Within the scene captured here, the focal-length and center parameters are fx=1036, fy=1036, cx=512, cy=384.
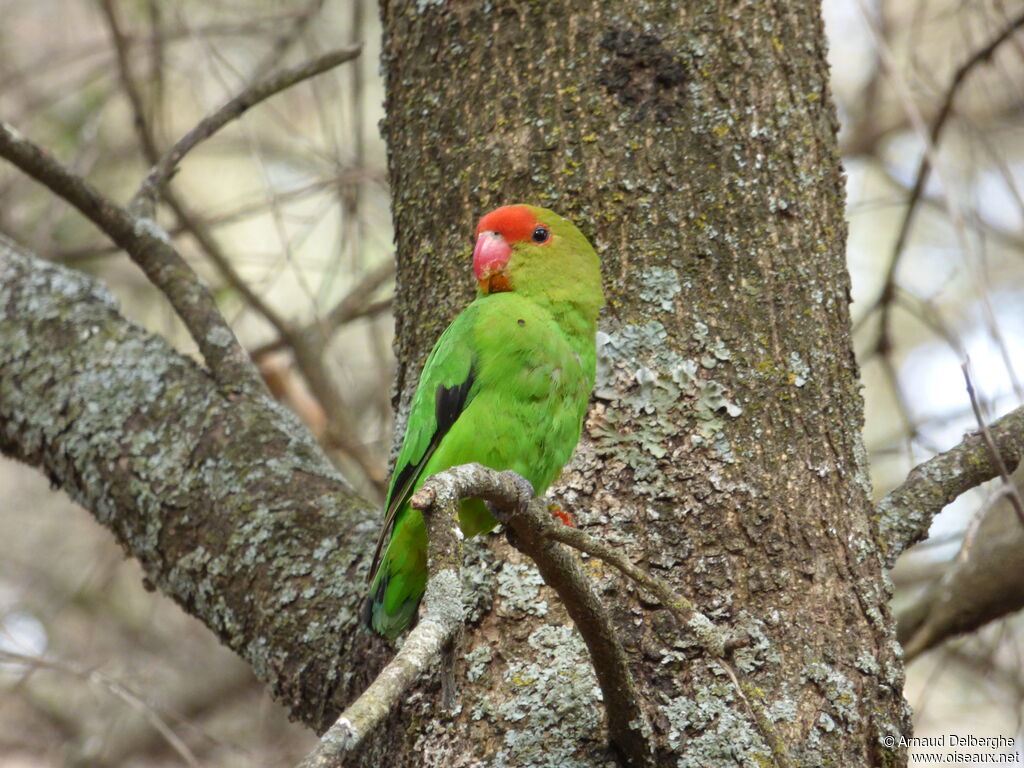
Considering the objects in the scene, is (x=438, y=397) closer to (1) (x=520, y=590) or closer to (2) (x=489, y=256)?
(2) (x=489, y=256)

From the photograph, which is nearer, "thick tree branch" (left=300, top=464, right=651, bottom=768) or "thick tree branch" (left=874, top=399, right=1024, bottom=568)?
"thick tree branch" (left=300, top=464, right=651, bottom=768)

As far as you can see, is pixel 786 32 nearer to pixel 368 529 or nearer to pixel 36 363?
pixel 368 529

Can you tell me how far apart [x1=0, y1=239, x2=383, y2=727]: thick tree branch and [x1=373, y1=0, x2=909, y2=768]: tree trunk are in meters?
0.31

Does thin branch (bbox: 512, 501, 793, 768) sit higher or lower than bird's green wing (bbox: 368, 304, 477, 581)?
lower

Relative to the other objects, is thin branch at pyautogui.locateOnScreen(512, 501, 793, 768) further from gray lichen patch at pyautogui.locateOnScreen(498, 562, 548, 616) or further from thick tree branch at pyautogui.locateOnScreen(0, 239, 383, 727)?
thick tree branch at pyautogui.locateOnScreen(0, 239, 383, 727)

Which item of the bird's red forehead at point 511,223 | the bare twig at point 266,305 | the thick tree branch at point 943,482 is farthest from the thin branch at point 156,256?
the thick tree branch at point 943,482

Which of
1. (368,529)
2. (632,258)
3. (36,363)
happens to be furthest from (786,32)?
(36,363)

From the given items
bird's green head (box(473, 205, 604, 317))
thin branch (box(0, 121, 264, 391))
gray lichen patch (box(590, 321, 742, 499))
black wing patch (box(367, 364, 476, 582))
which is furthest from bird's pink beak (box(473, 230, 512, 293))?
thin branch (box(0, 121, 264, 391))

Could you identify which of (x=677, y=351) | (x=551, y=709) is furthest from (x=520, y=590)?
(x=677, y=351)

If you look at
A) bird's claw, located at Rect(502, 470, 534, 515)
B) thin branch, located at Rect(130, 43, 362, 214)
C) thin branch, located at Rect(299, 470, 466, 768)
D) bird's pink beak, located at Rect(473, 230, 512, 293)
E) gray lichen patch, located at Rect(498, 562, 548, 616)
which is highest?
thin branch, located at Rect(130, 43, 362, 214)

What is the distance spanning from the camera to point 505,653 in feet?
6.56

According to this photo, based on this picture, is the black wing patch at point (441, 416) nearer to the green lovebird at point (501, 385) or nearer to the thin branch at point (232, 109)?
the green lovebird at point (501, 385)

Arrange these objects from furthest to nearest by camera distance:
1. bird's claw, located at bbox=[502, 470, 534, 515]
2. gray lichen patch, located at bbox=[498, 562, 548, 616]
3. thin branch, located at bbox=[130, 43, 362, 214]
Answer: thin branch, located at bbox=[130, 43, 362, 214] → gray lichen patch, located at bbox=[498, 562, 548, 616] → bird's claw, located at bbox=[502, 470, 534, 515]

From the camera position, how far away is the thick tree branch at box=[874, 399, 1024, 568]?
7.30 ft
